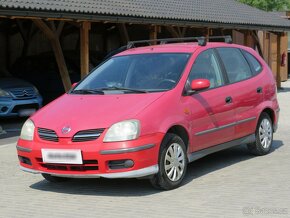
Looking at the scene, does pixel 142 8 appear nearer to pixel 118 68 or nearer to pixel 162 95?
pixel 118 68

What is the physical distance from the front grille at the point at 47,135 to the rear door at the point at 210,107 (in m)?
1.59

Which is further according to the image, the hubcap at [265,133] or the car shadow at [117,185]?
the hubcap at [265,133]

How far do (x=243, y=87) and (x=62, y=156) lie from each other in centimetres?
300

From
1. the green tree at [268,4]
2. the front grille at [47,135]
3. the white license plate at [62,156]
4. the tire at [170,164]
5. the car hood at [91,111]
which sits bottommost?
the green tree at [268,4]

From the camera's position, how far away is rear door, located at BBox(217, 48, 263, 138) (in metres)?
7.65

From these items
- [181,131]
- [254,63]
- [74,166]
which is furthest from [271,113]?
[74,166]

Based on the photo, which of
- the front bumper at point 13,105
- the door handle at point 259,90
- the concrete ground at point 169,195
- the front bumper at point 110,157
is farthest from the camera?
the front bumper at point 13,105

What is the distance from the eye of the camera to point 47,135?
6191 millimetres

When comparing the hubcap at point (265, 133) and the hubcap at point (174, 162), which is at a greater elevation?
the hubcap at point (174, 162)

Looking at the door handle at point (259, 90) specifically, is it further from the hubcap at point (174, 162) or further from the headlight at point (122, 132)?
the headlight at point (122, 132)

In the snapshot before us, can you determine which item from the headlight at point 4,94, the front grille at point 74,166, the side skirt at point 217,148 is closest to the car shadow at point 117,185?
the side skirt at point 217,148

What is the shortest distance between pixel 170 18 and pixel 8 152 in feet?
27.6

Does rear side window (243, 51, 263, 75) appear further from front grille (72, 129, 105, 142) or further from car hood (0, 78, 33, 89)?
car hood (0, 78, 33, 89)

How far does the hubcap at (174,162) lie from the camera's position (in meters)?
6.28
